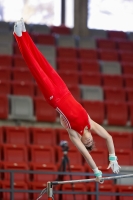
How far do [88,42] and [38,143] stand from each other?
3.87 metres

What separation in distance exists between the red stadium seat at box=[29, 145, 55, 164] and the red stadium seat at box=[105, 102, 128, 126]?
66.2 inches

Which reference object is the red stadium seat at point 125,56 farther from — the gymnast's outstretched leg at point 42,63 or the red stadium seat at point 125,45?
the gymnast's outstretched leg at point 42,63

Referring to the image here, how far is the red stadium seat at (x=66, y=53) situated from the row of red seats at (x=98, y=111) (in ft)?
6.35

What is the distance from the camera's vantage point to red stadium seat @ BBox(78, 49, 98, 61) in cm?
1244

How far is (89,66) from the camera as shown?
476 inches

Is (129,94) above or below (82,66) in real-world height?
below

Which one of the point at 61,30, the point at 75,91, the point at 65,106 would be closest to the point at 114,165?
the point at 65,106

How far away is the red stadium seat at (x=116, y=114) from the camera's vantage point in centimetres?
1069

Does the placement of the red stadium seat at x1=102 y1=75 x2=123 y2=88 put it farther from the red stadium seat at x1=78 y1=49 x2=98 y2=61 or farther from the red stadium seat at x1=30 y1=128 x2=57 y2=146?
the red stadium seat at x1=30 y1=128 x2=57 y2=146

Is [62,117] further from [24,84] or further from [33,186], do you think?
[24,84]

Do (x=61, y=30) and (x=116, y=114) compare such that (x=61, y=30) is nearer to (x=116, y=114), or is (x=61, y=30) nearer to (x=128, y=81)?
(x=128, y=81)

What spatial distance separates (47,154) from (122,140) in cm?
147

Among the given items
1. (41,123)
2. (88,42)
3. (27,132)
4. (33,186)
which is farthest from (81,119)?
(88,42)

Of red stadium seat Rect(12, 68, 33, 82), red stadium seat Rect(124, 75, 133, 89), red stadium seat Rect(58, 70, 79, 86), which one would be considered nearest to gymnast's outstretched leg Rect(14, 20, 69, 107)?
red stadium seat Rect(12, 68, 33, 82)
